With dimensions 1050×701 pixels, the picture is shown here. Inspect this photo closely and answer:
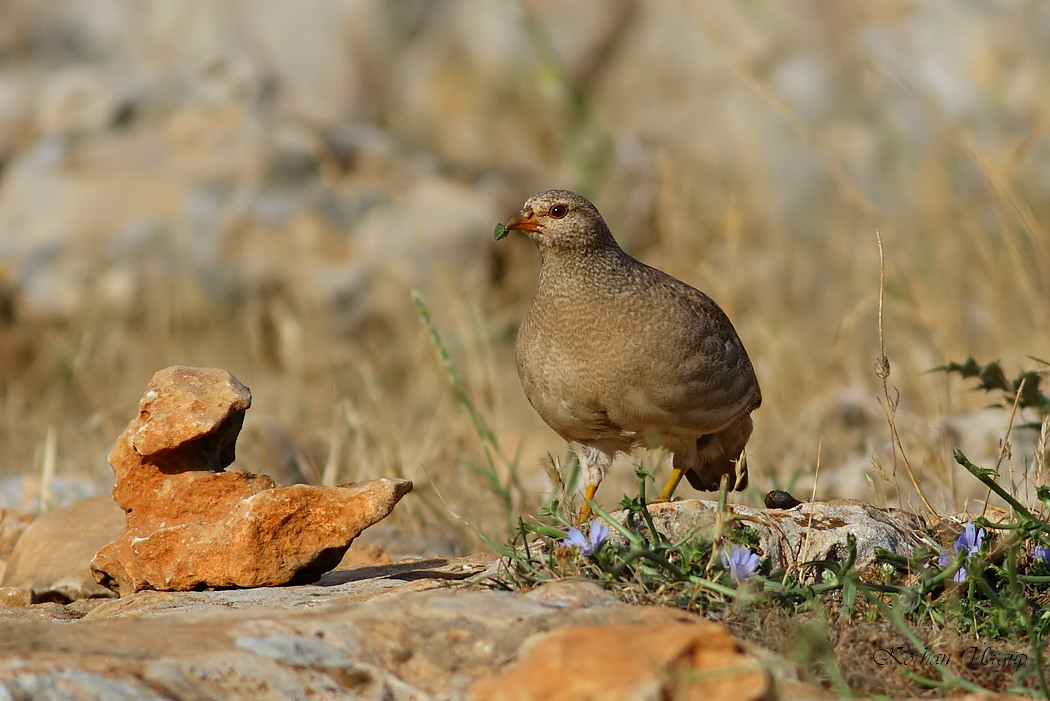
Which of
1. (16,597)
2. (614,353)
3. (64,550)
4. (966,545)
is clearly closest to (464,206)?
(614,353)

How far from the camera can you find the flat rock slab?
253 centimetres

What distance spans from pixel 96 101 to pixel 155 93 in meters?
0.49

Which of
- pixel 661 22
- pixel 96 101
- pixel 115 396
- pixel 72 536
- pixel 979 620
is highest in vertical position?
pixel 661 22

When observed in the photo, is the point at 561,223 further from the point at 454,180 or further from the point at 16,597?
the point at 454,180

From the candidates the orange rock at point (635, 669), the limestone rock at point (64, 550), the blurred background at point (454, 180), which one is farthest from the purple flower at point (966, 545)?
the blurred background at point (454, 180)

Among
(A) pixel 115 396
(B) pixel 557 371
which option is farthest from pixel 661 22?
(B) pixel 557 371

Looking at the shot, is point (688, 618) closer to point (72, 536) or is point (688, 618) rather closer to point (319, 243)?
point (72, 536)

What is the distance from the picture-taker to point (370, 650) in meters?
2.80

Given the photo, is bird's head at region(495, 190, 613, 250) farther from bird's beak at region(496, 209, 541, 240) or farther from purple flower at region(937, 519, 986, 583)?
purple flower at region(937, 519, 986, 583)

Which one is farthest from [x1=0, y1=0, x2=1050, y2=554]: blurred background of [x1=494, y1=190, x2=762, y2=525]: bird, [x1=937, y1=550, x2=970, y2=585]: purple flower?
[x1=937, y1=550, x2=970, y2=585]: purple flower

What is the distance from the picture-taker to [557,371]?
15.7 feet

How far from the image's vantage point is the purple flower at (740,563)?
10.5 feet

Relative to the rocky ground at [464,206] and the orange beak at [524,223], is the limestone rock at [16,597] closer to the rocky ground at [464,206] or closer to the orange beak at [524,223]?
the rocky ground at [464,206]

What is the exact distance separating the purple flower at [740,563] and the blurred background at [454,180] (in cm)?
443
